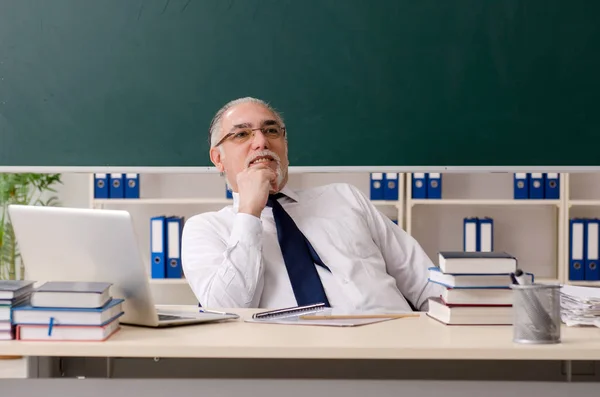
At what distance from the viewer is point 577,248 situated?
4.63 m

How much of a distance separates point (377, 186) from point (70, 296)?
11.5 feet

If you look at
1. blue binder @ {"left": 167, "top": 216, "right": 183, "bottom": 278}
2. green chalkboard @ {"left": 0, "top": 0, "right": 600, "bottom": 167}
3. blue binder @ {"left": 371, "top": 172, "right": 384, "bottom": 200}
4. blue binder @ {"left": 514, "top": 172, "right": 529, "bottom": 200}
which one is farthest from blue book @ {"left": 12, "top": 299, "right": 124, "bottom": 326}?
blue binder @ {"left": 514, "top": 172, "right": 529, "bottom": 200}

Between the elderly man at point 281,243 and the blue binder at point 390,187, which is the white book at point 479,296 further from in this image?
the blue binder at point 390,187

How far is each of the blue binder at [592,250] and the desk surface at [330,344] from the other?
3.42 meters

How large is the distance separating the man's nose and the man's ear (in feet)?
0.53

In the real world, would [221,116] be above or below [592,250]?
above

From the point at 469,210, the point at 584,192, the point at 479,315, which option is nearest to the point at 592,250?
the point at 584,192

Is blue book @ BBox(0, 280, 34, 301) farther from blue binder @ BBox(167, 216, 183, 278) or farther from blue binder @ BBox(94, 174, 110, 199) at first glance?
blue binder @ BBox(94, 174, 110, 199)

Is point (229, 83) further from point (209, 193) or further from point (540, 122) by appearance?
point (209, 193)

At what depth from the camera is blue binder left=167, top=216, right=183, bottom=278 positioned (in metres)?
4.66

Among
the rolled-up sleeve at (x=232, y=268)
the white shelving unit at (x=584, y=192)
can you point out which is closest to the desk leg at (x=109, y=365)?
the rolled-up sleeve at (x=232, y=268)

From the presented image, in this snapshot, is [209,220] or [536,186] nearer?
[209,220]

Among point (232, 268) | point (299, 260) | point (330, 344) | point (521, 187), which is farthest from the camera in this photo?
point (521, 187)

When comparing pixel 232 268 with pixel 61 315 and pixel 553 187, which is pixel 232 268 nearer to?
pixel 61 315
